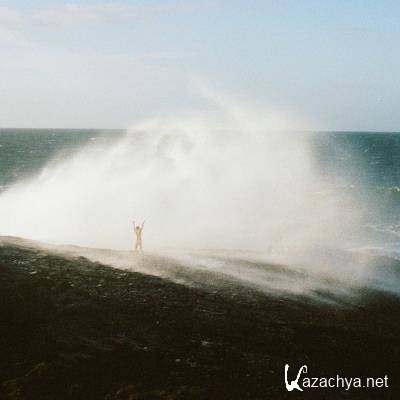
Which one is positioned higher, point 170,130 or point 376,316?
point 170,130

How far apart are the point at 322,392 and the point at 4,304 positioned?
978 cm

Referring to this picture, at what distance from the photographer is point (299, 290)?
16859mm

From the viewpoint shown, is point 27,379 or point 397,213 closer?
point 27,379

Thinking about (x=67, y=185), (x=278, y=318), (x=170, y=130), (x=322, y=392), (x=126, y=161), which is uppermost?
(x=170, y=130)

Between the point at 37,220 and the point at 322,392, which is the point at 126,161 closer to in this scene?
the point at 37,220

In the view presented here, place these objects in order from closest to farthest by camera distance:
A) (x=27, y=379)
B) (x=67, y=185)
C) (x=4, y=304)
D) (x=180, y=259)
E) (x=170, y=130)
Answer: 1. (x=27, y=379)
2. (x=4, y=304)
3. (x=180, y=259)
4. (x=67, y=185)
5. (x=170, y=130)

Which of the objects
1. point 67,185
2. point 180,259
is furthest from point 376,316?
point 67,185

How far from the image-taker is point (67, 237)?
29.4 metres

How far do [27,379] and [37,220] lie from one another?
2441cm

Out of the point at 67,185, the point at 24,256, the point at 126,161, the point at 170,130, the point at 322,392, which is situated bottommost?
the point at 322,392

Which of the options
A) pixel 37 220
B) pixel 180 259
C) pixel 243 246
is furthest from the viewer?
pixel 37 220

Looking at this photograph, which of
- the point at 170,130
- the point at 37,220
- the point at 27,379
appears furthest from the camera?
the point at 170,130

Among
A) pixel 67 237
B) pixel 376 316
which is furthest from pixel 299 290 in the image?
pixel 67 237

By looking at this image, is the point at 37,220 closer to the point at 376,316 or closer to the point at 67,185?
the point at 67,185
